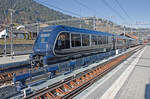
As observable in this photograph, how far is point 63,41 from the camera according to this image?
11.7m

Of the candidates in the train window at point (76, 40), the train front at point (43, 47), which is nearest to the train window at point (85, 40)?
the train window at point (76, 40)

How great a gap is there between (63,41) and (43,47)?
5.44 feet

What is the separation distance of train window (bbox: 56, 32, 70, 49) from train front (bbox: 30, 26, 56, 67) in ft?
1.87

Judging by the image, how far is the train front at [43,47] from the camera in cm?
1066

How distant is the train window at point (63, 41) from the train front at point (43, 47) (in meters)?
0.57

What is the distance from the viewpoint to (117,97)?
23.1ft

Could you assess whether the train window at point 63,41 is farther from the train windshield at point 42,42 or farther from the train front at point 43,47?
the train windshield at point 42,42

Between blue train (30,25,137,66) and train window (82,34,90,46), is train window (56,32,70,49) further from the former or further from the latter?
train window (82,34,90,46)

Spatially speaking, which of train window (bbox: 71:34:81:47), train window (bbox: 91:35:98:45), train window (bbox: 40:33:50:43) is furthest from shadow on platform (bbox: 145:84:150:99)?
train window (bbox: 91:35:98:45)

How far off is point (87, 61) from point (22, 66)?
6080 millimetres

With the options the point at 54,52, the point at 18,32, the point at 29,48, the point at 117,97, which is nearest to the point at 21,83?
the point at 54,52

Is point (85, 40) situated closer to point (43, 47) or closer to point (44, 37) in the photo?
point (44, 37)

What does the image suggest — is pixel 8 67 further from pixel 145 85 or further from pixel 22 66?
pixel 145 85

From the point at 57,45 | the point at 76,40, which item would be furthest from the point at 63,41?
the point at 76,40
